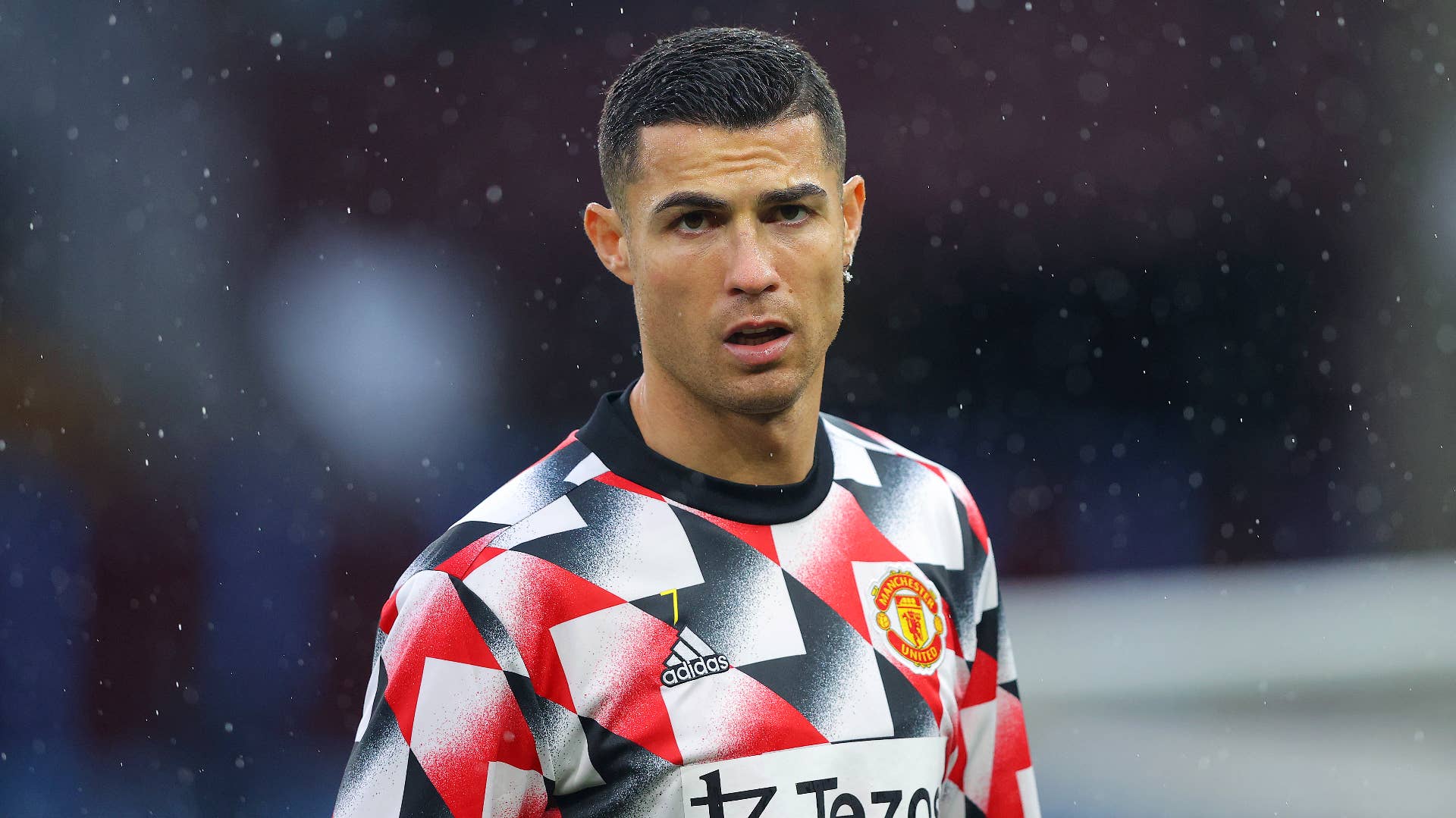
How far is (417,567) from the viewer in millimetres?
1603

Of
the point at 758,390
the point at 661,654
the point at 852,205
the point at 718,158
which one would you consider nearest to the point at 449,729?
the point at 661,654

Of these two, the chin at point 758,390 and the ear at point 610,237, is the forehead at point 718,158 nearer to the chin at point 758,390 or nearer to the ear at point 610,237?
the ear at point 610,237

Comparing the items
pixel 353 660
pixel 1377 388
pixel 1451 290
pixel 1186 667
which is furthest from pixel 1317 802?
pixel 353 660

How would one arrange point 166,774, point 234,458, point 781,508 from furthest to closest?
point 234,458
point 166,774
point 781,508

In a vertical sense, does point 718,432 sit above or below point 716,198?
below

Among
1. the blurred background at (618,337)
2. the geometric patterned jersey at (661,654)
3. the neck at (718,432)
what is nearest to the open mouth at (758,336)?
the neck at (718,432)

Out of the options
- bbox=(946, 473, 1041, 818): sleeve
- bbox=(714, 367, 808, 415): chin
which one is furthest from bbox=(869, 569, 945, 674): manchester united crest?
bbox=(714, 367, 808, 415): chin

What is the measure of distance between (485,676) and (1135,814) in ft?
16.9

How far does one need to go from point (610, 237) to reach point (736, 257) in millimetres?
253

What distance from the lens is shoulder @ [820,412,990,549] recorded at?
1941 mm

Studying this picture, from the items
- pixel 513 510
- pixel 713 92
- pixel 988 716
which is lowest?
pixel 988 716

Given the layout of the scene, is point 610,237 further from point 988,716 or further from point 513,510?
point 988,716

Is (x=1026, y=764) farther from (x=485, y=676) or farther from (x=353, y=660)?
(x=353, y=660)

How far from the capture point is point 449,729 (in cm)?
150
